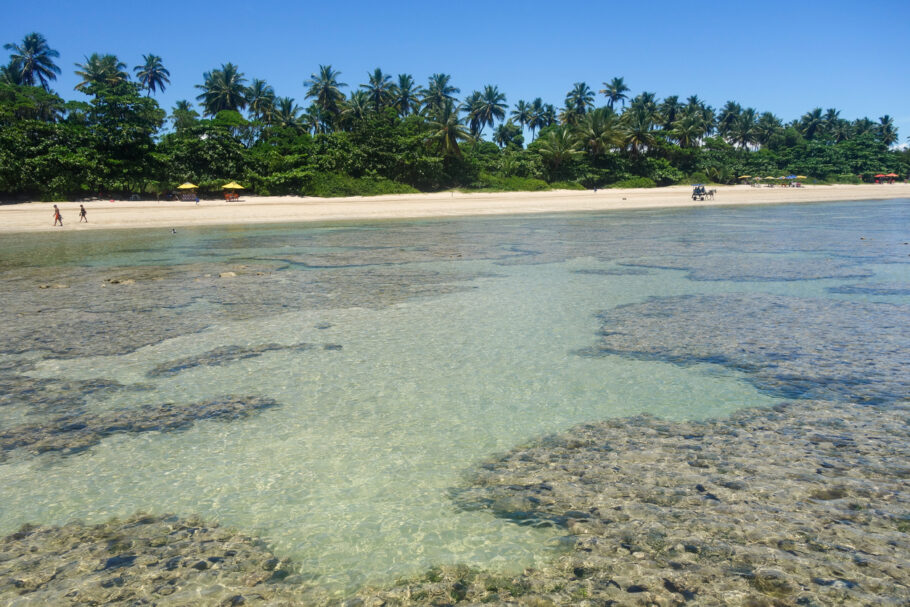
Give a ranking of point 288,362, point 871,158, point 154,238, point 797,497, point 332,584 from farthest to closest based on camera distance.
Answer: point 871,158
point 154,238
point 288,362
point 797,497
point 332,584

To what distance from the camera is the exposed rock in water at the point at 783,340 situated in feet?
19.4

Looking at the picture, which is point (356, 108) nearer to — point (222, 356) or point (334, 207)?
point (334, 207)

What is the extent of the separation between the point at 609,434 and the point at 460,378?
206 cm

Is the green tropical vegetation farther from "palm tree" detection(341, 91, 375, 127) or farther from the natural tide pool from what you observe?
the natural tide pool

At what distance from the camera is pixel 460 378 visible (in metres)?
6.55

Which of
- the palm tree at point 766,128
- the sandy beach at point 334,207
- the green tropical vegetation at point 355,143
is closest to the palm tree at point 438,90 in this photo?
the green tropical vegetation at point 355,143

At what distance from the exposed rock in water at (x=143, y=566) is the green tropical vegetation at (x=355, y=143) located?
4460 centimetres

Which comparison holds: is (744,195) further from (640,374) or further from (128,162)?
(640,374)

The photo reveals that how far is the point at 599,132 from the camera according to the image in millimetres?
64750

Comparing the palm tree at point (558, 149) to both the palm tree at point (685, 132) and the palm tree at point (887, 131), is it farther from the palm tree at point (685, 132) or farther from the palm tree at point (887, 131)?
the palm tree at point (887, 131)

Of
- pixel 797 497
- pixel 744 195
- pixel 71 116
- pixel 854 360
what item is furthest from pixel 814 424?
pixel 744 195

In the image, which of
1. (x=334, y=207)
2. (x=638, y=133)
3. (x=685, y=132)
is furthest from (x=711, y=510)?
(x=685, y=132)

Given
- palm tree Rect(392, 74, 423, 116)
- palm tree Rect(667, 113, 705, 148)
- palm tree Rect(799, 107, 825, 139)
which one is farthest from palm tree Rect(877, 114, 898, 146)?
palm tree Rect(392, 74, 423, 116)

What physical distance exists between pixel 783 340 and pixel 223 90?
242 ft
